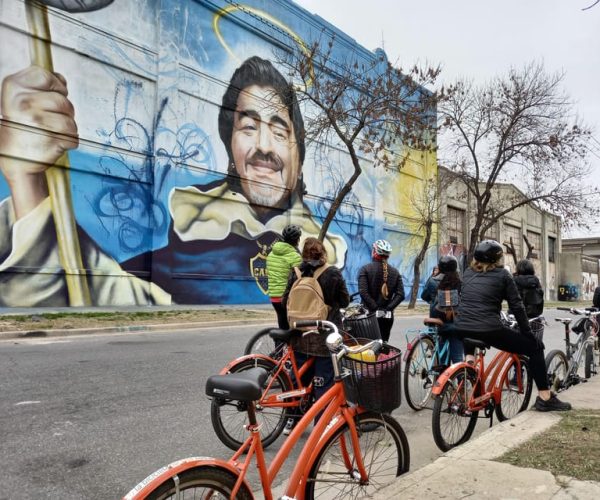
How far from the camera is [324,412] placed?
3.02m

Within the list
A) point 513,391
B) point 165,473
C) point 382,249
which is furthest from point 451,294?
point 165,473

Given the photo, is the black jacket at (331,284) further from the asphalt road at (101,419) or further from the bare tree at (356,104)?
the bare tree at (356,104)

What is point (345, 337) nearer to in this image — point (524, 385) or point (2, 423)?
point (524, 385)

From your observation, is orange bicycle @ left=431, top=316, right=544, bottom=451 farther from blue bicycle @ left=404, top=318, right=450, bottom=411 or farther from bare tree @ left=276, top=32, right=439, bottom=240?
bare tree @ left=276, top=32, right=439, bottom=240

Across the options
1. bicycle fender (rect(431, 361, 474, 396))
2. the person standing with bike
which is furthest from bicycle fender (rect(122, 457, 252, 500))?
bicycle fender (rect(431, 361, 474, 396))

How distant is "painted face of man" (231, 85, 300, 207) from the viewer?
22.4 m

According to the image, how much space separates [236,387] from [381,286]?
169 inches

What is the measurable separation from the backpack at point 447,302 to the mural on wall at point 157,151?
13.0m

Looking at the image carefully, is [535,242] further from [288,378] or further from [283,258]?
[288,378]

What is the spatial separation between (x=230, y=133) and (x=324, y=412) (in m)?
19.9

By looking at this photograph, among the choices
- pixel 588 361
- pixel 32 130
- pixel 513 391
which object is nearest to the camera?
pixel 513 391

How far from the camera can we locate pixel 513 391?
551 centimetres

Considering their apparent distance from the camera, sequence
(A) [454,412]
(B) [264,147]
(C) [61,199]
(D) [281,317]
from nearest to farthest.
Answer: (A) [454,412], (D) [281,317], (C) [61,199], (B) [264,147]

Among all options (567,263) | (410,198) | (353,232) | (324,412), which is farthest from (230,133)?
(567,263)
